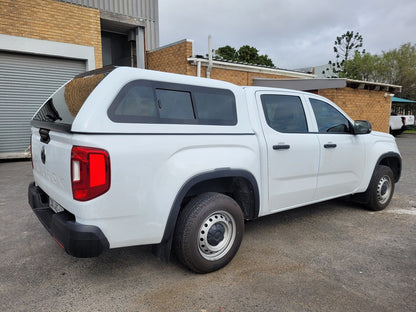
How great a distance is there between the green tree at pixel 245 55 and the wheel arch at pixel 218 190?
3735cm

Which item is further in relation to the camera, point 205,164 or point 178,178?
point 205,164

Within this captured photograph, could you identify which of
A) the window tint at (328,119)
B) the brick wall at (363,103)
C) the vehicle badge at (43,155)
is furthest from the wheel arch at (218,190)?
the brick wall at (363,103)

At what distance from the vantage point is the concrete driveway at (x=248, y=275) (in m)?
2.58

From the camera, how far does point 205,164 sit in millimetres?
2855

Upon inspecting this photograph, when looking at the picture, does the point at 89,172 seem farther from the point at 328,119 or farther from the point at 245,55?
the point at 245,55

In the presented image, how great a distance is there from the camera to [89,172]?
227 cm

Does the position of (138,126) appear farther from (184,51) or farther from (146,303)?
(184,51)

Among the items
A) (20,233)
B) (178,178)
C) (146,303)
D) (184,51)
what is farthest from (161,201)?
(184,51)

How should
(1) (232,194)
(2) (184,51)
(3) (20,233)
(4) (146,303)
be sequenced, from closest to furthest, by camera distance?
(4) (146,303), (1) (232,194), (3) (20,233), (2) (184,51)

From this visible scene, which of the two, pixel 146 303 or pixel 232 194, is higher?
pixel 232 194

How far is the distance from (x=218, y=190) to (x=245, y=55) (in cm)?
3900

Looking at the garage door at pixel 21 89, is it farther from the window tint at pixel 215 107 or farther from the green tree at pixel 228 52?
the green tree at pixel 228 52

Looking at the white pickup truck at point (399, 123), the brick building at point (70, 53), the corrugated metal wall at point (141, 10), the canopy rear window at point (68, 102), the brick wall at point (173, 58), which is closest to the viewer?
the canopy rear window at point (68, 102)

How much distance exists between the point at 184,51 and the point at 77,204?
31.8 ft
